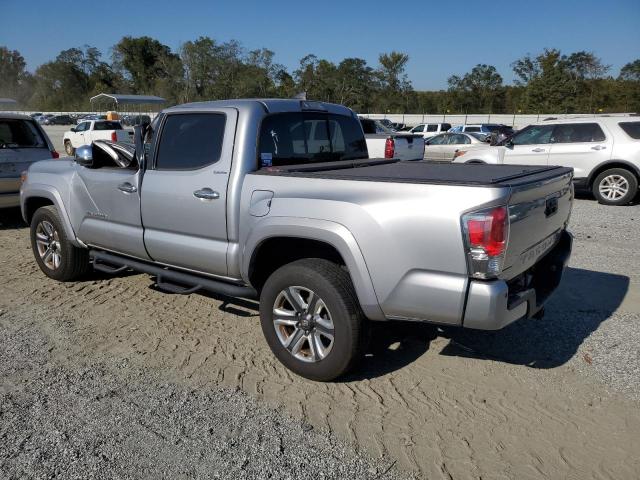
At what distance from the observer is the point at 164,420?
316 cm

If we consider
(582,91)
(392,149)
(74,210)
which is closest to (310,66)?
(582,91)

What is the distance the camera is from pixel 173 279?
4367 mm

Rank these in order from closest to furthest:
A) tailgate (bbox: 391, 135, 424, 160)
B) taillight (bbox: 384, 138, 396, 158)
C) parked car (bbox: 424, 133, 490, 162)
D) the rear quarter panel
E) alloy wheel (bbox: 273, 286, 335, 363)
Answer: the rear quarter panel
alloy wheel (bbox: 273, 286, 335, 363)
taillight (bbox: 384, 138, 396, 158)
tailgate (bbox: 391, 135, 424, 160)
parked car (bbox: 424, 133, 490, 162)

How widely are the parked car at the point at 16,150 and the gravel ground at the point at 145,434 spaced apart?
5554 millimetres

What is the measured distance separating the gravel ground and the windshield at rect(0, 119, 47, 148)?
6.17 meters

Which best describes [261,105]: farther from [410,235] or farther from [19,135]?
[19,135]

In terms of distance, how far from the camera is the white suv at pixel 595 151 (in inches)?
423

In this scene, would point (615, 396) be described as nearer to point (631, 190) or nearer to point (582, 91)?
point (631, 190)

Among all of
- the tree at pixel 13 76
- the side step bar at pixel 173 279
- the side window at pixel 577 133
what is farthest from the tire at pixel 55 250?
the tree at pixel 13 76

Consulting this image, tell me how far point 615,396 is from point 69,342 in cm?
405

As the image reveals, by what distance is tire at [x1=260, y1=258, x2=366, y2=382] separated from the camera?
3.30 m

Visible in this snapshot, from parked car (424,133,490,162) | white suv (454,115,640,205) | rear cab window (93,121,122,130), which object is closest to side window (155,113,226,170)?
white suv (454,115,640,205)

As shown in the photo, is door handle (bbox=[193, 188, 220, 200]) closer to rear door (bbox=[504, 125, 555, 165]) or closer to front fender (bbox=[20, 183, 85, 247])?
front fender (bbox=[20, 183, 85, 247])

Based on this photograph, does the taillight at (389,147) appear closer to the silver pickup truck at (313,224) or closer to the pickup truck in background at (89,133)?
the silver pickup truck at (313,224)
